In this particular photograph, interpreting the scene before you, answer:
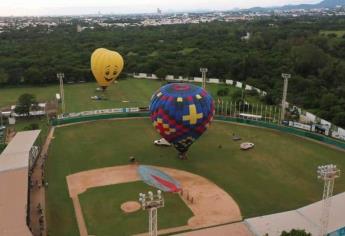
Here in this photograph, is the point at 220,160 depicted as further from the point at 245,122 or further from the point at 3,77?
the point at 3,77

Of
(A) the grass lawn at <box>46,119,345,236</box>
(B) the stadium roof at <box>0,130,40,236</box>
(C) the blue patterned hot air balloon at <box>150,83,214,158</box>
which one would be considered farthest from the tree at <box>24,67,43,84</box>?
(C) the blue patterned hot air balloon at <box>150,83,214,158</box>

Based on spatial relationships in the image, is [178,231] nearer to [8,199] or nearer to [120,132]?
[8,199]

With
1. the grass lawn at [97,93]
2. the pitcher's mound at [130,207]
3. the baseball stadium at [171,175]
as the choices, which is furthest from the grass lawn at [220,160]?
the grass lawn at [97,93]

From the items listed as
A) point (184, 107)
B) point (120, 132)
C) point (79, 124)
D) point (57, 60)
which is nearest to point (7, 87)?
point (57, 60)

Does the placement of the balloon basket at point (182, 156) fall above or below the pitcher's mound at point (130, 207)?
above

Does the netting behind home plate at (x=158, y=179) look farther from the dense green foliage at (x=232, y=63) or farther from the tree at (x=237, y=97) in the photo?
the tree at (x=237, y=97)
